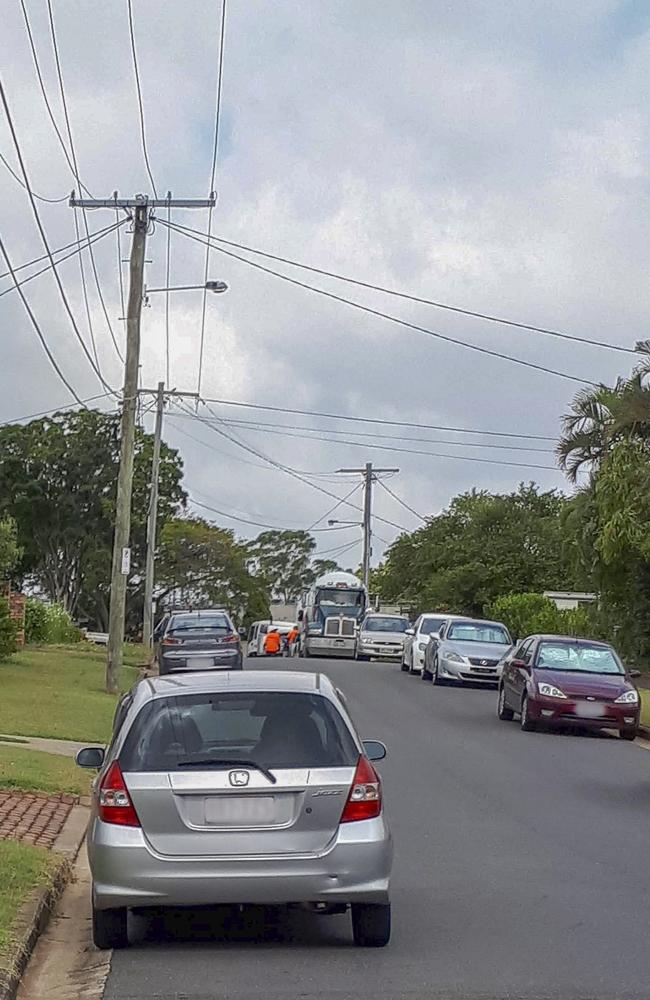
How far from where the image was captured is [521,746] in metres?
20.2

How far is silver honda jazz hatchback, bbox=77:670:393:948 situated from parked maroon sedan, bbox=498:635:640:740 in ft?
45.8

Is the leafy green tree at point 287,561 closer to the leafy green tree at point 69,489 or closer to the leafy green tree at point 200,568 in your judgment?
the leafy green tree at point 200,568

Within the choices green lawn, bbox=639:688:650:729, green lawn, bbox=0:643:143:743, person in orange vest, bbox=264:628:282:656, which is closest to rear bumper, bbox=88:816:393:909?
green lawn, bbox=0:643:143:743

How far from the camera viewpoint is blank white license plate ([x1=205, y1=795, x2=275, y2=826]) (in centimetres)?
783

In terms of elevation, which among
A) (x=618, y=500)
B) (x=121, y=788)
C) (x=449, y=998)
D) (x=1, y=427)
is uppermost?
(x=1, y=427)

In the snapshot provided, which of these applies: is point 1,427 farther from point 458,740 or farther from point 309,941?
point 309,941

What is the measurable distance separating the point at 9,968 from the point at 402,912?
287 centimetres

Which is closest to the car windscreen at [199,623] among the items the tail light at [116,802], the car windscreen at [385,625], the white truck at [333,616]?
the car windscreen at [385,625]

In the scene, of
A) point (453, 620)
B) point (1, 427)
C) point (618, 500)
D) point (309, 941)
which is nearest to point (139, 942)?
point (309, 941)

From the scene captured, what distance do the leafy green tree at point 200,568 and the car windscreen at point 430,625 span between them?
3476 centimetres

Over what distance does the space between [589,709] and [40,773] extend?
9.58 meters

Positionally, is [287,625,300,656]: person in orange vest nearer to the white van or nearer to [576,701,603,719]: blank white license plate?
the white van

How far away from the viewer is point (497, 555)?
5934cm

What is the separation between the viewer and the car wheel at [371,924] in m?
8.11
